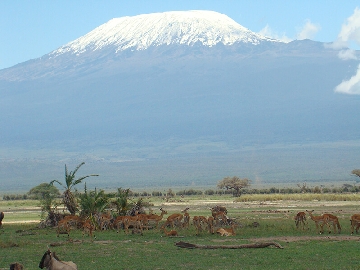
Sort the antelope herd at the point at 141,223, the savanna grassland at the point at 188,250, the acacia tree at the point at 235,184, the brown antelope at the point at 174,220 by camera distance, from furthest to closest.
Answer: the acacia tree at the point at 235,184 < the brown antelope at the point at 174,220 < the antelope herd at the point at 141,223 < the savanna grassland at the point at 188,250

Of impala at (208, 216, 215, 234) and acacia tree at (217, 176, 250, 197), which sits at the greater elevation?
acacia tree at (217, 176, 250, 197)

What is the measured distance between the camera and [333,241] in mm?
22328

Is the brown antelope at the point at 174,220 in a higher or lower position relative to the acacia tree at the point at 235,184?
lower

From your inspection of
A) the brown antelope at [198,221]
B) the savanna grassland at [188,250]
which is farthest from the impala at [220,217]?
the brown antelope at [198,221]

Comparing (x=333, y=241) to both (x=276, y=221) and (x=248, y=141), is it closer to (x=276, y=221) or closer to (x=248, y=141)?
(x=276, y=221)

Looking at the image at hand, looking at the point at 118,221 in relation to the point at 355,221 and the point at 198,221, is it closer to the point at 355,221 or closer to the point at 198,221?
the point at 198,221

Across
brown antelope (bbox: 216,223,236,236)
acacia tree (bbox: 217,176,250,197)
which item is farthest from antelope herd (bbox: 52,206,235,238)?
acacia tree (bbox: 217,176,250,197)

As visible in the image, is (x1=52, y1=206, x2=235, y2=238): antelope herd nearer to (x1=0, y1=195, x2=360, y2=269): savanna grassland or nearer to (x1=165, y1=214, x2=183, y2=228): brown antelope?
(x1=165, y1=214, x2=183, y2=228): brown antelope

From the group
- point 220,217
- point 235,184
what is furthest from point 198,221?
point 235,184

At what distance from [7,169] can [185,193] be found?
3153 inches

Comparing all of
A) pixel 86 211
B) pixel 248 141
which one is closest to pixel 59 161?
pixel 248 141

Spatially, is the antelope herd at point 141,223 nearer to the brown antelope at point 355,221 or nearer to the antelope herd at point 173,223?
the antelope herd at point 173,223

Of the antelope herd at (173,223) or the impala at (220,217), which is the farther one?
the impala at (220,217)

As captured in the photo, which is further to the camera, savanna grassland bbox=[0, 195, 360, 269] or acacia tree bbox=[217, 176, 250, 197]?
acacia tree bbox=[217, 176, 250, 197]
